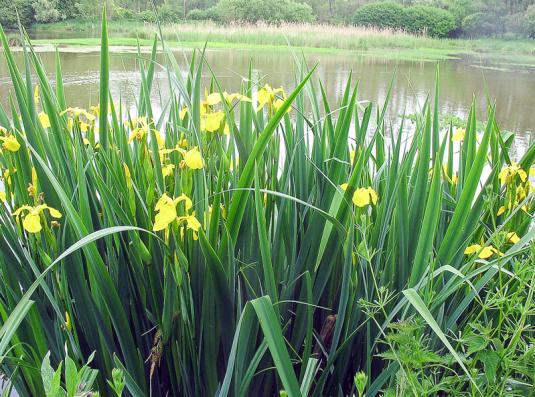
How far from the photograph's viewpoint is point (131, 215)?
0.75 metres

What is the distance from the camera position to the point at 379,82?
6.94m

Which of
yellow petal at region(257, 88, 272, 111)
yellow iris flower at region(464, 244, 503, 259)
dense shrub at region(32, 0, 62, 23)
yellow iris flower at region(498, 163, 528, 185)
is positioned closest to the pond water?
dense shrub at region(32, 0, 62, 23)

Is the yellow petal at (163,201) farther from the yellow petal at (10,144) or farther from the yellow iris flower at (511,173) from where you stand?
the yellow iris flower at (511,173)

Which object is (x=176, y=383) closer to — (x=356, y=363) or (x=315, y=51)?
(x=356, y=363)

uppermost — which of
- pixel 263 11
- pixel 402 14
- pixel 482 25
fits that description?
pixel 263 11

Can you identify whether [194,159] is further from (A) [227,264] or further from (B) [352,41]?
(B) [352,41]

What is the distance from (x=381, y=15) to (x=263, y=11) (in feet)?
9.11

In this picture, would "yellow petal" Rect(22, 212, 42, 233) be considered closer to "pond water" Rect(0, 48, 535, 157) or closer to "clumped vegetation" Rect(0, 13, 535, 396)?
"clumped vegetation" Rect(0, 13, 535, 396)

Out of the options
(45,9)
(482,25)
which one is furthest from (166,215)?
(482,25)

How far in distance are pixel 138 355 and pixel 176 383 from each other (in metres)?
0.07

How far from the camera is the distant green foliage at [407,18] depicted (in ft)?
35.4

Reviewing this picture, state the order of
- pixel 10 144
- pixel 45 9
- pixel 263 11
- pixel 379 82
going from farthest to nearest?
pixel 263 11
pixel 379 82
pixel 45 9
pixel 10 144

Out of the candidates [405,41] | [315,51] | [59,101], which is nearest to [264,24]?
[315,51]

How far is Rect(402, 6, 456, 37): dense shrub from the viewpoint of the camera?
35.3 ft
